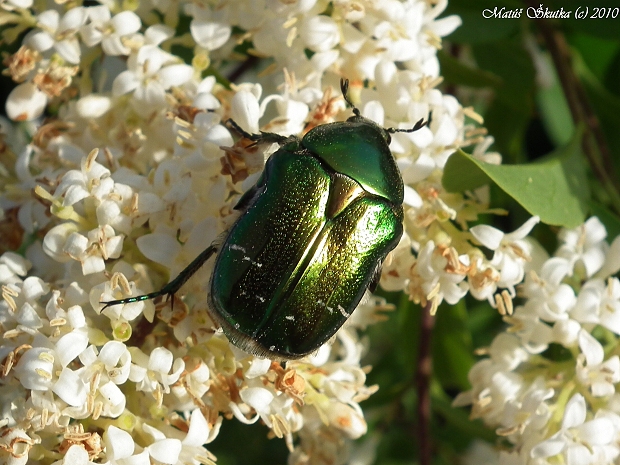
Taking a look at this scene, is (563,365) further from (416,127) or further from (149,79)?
(149,79)

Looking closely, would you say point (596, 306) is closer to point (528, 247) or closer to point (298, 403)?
point (528, 247)

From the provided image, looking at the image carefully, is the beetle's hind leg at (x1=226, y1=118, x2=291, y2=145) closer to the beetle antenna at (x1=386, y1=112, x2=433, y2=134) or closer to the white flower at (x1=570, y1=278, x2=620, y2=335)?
the beetle antenna at (x1=386, y1=112, x2=433, y2=134)

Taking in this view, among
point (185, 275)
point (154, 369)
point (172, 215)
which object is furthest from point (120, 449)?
point (172, 215)

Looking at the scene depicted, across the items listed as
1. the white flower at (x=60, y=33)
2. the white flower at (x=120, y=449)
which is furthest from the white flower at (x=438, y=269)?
the white flower at (x=60, y=33)

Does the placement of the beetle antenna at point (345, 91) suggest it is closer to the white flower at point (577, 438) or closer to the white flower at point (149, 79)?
the white flower at point (149, 79)

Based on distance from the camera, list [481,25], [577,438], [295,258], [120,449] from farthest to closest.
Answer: [481,25], [577,438], [295,258], [120,449]

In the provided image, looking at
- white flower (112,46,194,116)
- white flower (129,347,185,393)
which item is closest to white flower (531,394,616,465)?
white flower (129,347,185,393)
